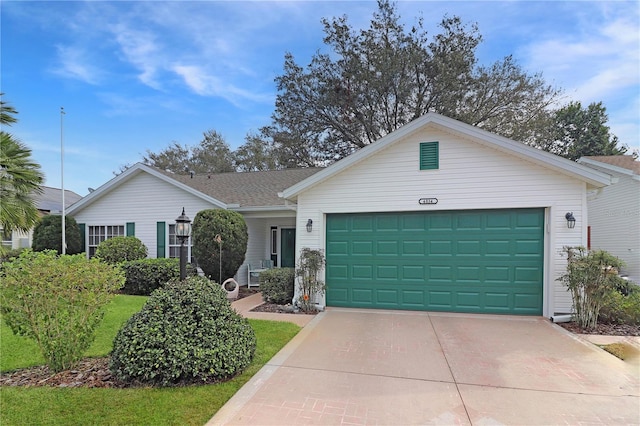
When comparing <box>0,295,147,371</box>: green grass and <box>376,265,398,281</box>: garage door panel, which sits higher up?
<box>376,265,398,281</box>: garage door panel

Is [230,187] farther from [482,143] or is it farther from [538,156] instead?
[538,156]

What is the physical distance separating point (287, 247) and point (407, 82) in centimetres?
1077

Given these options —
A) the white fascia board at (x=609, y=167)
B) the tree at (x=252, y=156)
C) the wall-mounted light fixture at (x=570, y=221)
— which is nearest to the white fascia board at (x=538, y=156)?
the wall-mounted light fixture at (x=570, y=221)

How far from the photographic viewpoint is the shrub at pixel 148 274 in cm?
984

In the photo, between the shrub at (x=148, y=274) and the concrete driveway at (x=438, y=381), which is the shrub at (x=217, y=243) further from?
the concrete driveway at (x=438, y=381)

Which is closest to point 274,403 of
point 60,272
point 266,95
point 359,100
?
point 60,272

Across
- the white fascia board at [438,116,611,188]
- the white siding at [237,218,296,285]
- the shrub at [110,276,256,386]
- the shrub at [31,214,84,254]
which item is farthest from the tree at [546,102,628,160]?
the shrub at [31,214,84,254]

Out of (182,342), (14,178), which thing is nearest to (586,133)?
(182,342)

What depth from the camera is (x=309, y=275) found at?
7.75 meters

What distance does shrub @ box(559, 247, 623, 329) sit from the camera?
235 inches

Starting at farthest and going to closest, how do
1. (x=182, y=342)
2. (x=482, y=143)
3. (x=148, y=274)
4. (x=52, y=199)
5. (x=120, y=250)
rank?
1. (x=52, y=199)
2. (x=120, y=250)
3. (x=148, y=274)
4. (x=482, y=143)
5. (x=182, y=342)

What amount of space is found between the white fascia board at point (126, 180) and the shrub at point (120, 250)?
2.33 m

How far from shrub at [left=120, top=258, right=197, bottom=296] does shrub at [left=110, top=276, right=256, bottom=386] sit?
5853 millimetres

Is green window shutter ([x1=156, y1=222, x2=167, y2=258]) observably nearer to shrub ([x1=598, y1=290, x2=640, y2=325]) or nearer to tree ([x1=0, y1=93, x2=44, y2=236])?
tree ([x1=0, y1=93, x2=44, y2=236])
